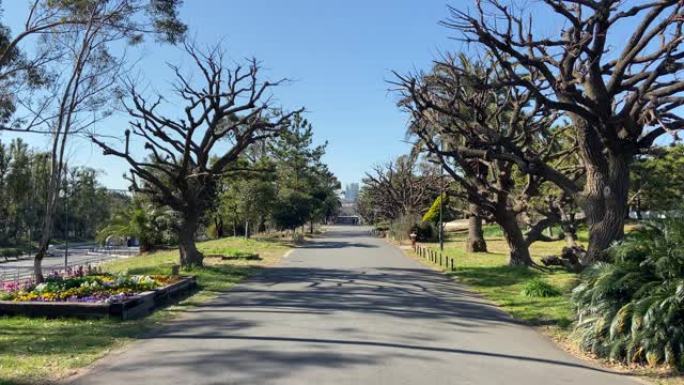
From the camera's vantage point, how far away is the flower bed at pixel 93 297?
11.2 metres

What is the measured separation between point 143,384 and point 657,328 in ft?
20.7

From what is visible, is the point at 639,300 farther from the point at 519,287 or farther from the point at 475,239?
Result: the point at 475,239

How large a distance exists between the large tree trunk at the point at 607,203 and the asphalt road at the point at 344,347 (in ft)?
10.4

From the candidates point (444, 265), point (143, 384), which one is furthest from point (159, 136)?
point (143, 384)

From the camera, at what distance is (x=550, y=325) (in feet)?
37.7

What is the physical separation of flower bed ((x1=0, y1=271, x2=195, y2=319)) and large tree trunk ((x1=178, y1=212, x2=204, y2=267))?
6.67 meters

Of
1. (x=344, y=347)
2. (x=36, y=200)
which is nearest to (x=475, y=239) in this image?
(x=344, y=347)

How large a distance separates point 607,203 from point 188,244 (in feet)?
44.5

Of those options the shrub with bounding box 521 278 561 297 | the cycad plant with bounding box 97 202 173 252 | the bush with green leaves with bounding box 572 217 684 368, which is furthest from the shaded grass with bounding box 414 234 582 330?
the cycad plant with bounding box 97 202 173 252

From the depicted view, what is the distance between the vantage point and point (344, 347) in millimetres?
8984

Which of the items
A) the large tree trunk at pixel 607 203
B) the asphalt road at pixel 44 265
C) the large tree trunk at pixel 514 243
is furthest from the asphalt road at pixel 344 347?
the asphalt road at pixel 44 265

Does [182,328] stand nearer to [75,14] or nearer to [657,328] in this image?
[657,328]

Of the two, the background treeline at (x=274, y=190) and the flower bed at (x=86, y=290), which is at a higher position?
the background treeline at (x=274, y=190)

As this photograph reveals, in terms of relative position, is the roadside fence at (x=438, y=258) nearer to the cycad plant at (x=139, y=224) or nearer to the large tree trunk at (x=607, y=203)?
the large tree trunk at (x=607, y=203)
